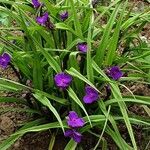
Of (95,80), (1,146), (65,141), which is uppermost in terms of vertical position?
(95,80)

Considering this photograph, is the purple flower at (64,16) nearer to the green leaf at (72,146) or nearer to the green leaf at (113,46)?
the green leaf at (113,46)

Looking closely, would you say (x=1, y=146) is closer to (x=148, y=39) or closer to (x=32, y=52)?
(x=32, y=52)

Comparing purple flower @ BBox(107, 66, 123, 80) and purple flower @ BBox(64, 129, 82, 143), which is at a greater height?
purple flower @ BBox(107, 66, 123, 80)

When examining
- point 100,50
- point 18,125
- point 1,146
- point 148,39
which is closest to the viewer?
point 1,146

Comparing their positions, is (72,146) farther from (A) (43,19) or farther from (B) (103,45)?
(A) (43,19)

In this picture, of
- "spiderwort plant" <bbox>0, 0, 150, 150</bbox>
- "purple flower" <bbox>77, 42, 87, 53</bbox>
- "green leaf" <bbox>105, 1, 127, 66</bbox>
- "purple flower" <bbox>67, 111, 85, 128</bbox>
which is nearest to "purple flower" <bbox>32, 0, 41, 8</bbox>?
"spiderwort plant" <bbox>0, 0, 150, 150</bbox>

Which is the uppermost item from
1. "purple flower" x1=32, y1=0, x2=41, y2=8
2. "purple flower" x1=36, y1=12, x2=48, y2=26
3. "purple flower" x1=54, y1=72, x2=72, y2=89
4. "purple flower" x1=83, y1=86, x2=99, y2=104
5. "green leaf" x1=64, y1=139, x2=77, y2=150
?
"purple flower" x1=32, y1=0, x2=41, y2=8

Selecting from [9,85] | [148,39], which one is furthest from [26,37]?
[148,39]

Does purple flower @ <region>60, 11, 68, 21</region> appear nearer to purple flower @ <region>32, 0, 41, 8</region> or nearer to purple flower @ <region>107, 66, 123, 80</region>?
purple flower @ <region>32, 0, 41, 8</region>
